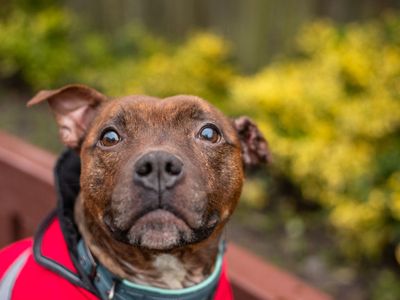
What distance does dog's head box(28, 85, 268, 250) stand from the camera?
81.6 inches

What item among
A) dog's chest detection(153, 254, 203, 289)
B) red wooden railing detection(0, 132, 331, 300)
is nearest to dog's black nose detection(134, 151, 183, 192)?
dog's chest detection(153, 254, 203, 289)

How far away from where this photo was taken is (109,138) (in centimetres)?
242

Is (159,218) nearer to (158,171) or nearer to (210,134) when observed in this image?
(158,171)

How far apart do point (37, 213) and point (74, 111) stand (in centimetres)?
106

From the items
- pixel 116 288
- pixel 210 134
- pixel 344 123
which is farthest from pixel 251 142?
pixel 344 123

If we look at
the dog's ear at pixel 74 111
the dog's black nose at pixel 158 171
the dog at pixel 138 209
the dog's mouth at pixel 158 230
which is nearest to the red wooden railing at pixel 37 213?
the dog at pixel 138 209

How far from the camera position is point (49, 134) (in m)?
6.60

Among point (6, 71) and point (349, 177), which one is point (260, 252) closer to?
point (349, 177)

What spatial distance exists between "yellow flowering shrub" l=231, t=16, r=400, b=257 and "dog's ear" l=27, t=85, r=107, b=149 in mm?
2012

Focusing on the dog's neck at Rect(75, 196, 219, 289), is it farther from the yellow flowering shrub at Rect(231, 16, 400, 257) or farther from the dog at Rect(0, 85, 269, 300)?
the yellow flowering shrub at Rect(231, 16, 400, 257)

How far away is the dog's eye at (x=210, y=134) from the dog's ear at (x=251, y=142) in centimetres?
32

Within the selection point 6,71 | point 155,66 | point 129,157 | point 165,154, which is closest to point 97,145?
point 129,157

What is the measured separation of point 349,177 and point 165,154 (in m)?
2.57

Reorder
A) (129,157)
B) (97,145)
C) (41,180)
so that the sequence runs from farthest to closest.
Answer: (41,180), (97,145), (129,157)
